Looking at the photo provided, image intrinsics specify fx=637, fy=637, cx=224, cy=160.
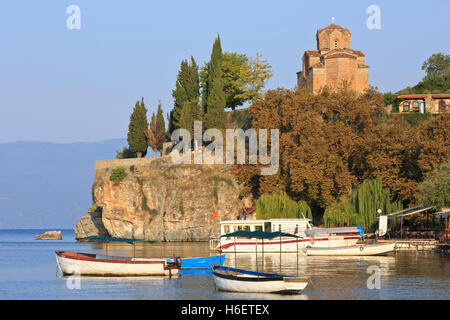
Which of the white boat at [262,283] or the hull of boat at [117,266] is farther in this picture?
the hull of boat at [117,266]

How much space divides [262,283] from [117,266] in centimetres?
1185

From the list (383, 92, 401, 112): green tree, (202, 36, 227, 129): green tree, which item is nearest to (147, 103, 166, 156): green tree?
(202, 36, 227, 129): green tree

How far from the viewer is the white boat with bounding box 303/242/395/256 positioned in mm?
51812

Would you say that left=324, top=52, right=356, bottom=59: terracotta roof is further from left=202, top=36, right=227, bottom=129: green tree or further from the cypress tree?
the cypress tree

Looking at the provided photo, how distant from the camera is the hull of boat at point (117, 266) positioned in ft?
124

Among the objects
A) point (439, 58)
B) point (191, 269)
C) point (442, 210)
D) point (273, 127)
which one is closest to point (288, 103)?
point (273, 127)

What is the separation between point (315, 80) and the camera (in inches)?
3351

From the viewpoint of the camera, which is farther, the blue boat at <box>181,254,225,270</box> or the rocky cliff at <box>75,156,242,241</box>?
the rocky cliff at <box>75,156,242,241</box>

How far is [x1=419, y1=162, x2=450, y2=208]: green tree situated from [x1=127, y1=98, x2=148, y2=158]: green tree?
39916mm

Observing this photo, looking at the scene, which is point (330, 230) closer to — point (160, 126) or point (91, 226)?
point (160, 126)

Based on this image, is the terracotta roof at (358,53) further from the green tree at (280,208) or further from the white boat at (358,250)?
the white boat at (358,250)

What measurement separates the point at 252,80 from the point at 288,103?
1706 centimetres

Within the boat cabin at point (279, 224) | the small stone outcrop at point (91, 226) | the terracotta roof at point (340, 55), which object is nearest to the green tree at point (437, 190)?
the boat cabin at point (279, 224)

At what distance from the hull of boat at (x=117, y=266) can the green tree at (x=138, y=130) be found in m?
44.8
